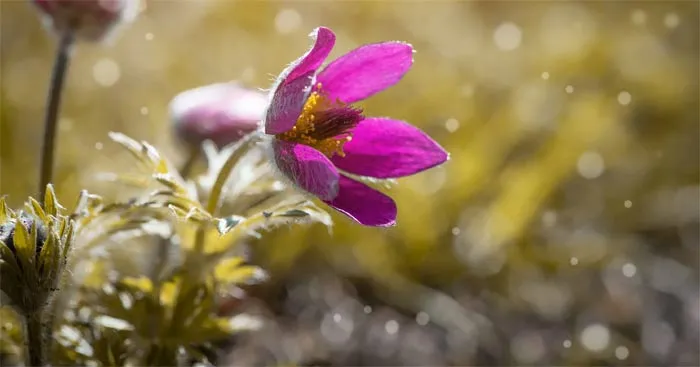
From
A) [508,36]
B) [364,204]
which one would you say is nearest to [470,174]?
[364,204]

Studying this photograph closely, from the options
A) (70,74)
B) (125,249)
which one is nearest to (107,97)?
(70,74)

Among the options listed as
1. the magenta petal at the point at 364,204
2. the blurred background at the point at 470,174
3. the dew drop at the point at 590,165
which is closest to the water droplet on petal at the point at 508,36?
the blurred background at the point at 470,174

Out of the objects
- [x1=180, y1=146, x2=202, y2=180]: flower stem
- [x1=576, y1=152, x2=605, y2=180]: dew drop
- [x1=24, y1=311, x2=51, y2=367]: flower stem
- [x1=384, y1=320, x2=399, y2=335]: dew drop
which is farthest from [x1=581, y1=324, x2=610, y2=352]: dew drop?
[x1=24, y1=311, x2=51, y2=367]: flower stem

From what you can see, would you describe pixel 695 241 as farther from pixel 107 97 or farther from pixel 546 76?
pixel 107 97

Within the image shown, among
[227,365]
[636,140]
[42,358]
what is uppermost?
[636,140]

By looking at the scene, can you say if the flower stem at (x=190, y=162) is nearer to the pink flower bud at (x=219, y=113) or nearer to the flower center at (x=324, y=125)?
the pink flower bud at (x=219, y=113)
